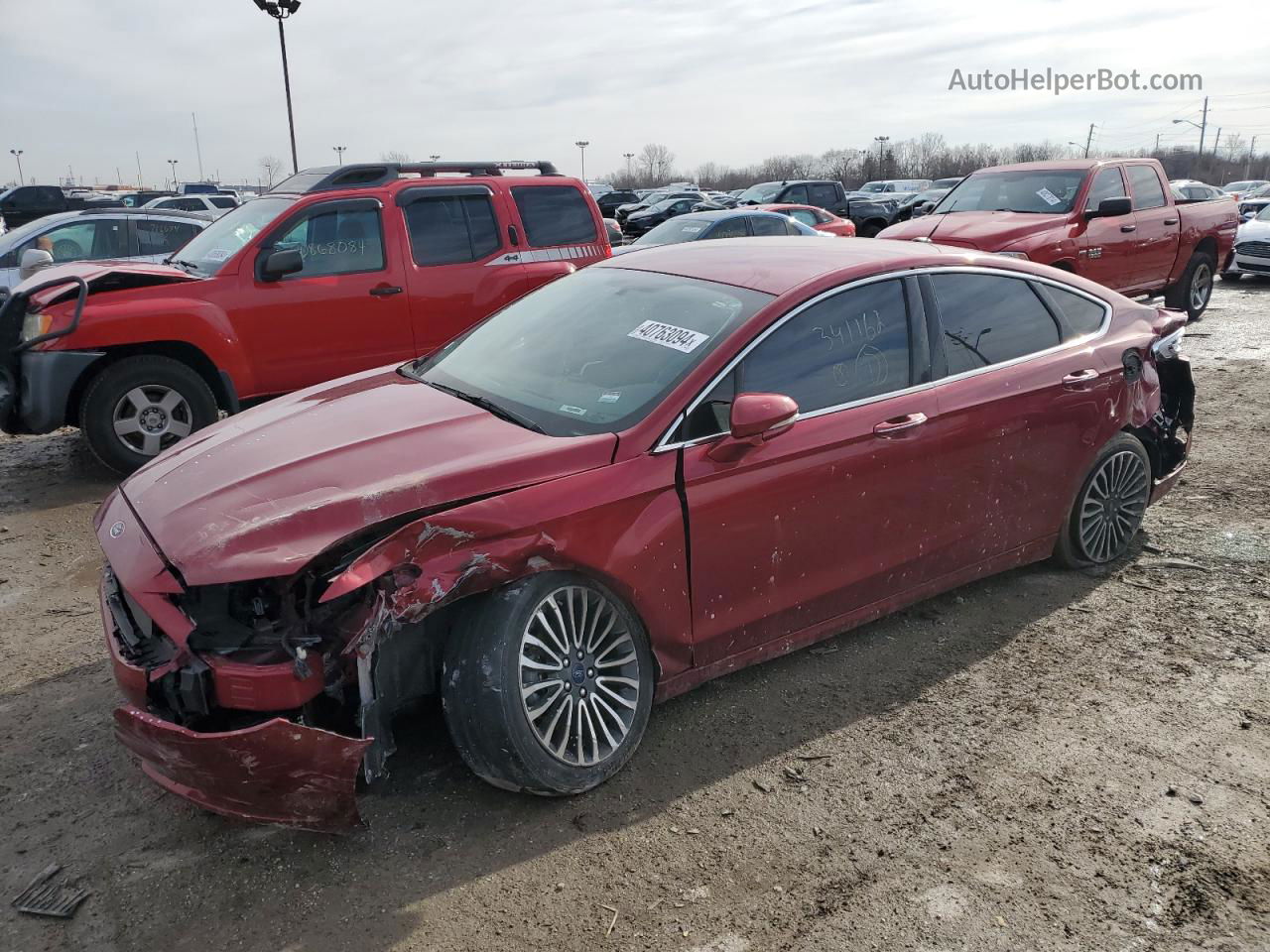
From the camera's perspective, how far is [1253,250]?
51.8ft

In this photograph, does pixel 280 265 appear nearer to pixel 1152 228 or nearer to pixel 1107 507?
pixel 1107 507

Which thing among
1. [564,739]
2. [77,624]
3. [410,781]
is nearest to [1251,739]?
[564,739]

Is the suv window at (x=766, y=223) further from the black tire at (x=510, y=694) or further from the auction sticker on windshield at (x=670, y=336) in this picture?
the black tire at (x=510, y=694)

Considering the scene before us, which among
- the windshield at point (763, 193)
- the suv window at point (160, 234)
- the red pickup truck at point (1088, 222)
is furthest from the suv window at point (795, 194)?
the suv window at point (160, 234)

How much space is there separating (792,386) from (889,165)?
68.6 m

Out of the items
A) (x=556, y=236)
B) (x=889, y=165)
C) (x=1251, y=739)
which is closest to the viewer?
(x=1251, y=739)

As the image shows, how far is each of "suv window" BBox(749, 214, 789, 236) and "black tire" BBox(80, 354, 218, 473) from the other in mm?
8368

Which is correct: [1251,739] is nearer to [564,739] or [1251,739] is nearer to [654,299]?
[564,739]

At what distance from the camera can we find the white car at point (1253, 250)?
15.7 meters

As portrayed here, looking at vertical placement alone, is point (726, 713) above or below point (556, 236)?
below

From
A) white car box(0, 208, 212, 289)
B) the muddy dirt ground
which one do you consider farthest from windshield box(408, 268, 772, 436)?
white car box(0, 208, 212, 289)

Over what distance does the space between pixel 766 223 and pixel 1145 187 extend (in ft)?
15.0

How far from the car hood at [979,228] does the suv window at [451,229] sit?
4.47 meters

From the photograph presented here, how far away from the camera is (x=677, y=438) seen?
127 inches
